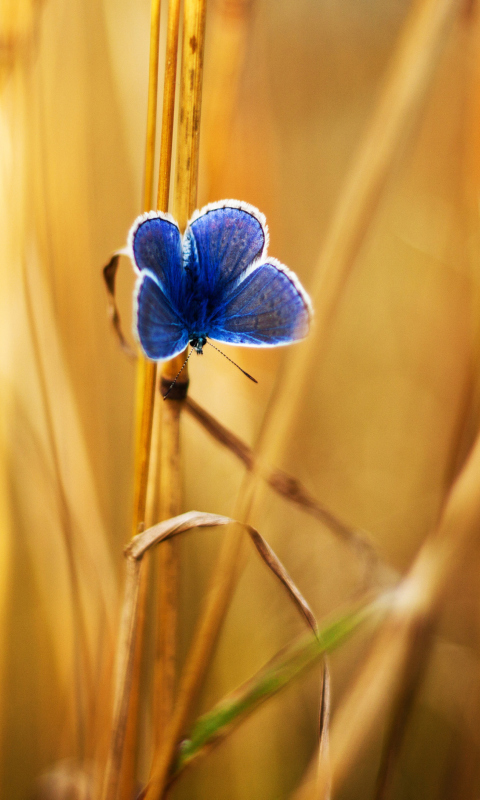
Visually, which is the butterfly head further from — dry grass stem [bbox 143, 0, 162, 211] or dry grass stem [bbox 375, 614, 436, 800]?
dry grass stem [bbox 375, 614, 436, 800]

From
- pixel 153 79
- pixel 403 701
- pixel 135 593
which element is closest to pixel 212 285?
pixel 153 79

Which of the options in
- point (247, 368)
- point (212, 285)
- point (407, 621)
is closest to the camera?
point (212, 285)

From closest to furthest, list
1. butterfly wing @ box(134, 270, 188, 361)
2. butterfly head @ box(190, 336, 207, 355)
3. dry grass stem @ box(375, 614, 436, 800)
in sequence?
butterfly wing @ box(134, 270, 188, 361) → butterfly head @ box(190, 336, 207, 355) → dry grass stem @ box(375, 614, 436, 800)

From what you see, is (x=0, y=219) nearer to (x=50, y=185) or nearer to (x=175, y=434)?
(x=50, y=185)

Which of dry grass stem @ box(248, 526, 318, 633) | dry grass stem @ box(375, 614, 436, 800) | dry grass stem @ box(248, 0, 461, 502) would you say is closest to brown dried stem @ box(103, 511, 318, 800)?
dry grass stem @ box(248, 526, 318, 633)

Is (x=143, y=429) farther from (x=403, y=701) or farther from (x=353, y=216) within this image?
(x=403, y=701)

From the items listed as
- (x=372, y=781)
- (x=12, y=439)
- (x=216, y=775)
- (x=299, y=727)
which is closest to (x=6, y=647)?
(x=12, y=439)
